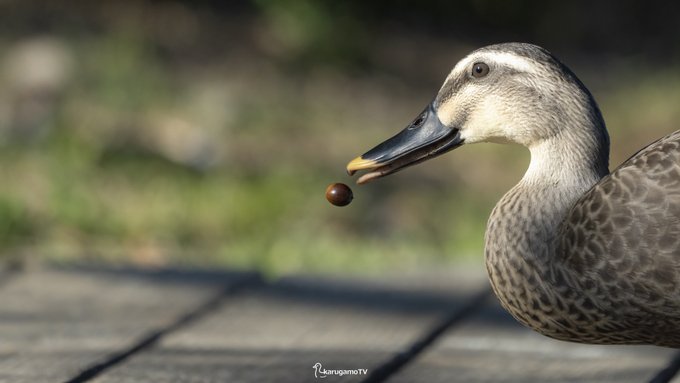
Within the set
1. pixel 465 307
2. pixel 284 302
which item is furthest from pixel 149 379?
pixel 465 307

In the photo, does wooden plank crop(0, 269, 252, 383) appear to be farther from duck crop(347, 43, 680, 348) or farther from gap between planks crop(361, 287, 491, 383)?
duck crop(347, 43, 680, 348)

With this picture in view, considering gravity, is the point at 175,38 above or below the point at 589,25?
below

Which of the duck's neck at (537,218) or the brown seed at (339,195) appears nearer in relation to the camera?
the duck's neck at (537,218)

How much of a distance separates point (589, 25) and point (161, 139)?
4.74 metres

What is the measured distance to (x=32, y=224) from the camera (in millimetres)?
5238

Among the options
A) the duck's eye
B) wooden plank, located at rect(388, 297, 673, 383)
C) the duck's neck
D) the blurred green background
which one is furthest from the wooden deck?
the duck's eye

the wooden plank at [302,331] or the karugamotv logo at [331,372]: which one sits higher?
the wooden plank at [302,331]

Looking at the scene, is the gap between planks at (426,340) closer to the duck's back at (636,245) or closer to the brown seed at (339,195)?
the brown seed at (339,195)

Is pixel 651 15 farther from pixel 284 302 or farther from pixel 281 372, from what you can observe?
pixel 281 372

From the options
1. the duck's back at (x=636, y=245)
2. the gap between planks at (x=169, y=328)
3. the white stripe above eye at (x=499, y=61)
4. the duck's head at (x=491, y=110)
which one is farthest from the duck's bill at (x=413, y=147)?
the gap between planks at (x=169, y=328)

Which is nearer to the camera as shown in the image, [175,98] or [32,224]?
[32,224]

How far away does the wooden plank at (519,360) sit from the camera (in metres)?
3.22

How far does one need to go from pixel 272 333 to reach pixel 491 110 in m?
0.87

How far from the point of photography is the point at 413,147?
10.8ft
